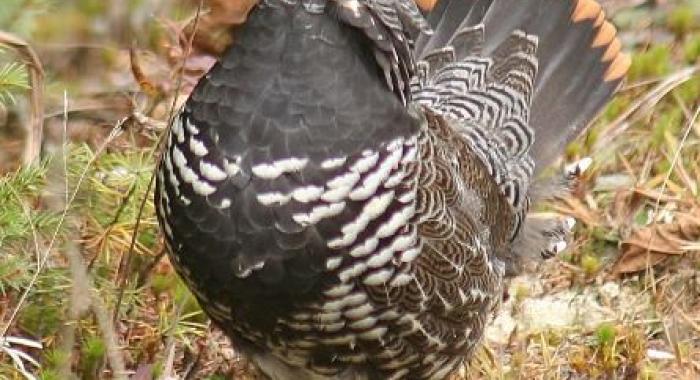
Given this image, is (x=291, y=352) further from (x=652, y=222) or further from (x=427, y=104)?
(x=652, y=222)

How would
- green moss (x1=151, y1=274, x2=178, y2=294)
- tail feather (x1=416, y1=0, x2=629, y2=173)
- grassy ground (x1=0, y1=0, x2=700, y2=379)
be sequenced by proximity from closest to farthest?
1. grassy ground (x1=0, y1=0, x2=700, y2=379)
2. green moss (x1=151, y1=274, x2=178, y2=294)
3. tail feather (x1=416, y1=0, x2=629, y2=173)

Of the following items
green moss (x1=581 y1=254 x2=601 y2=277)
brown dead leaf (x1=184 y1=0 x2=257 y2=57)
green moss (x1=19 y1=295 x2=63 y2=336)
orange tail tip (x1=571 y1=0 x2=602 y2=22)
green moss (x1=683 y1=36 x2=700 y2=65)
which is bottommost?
green moss (x1=581 y1=254 x2=601 y2=277)

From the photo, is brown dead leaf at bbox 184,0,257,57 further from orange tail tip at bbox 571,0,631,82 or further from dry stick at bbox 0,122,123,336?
dry stick at bbox 0,122,123,336

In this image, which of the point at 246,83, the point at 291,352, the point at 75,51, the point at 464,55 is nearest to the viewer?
the point at 246,83

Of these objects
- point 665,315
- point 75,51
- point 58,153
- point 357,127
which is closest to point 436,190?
point 357,127

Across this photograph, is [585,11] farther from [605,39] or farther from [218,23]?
[218,23]

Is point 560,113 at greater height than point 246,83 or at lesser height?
lesser

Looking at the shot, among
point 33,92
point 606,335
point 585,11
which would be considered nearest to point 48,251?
point 33,92

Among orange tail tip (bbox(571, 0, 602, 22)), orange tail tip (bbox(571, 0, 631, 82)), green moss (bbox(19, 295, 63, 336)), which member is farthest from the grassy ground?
orange tail tip (bbox(571, 0, 602, 22))
